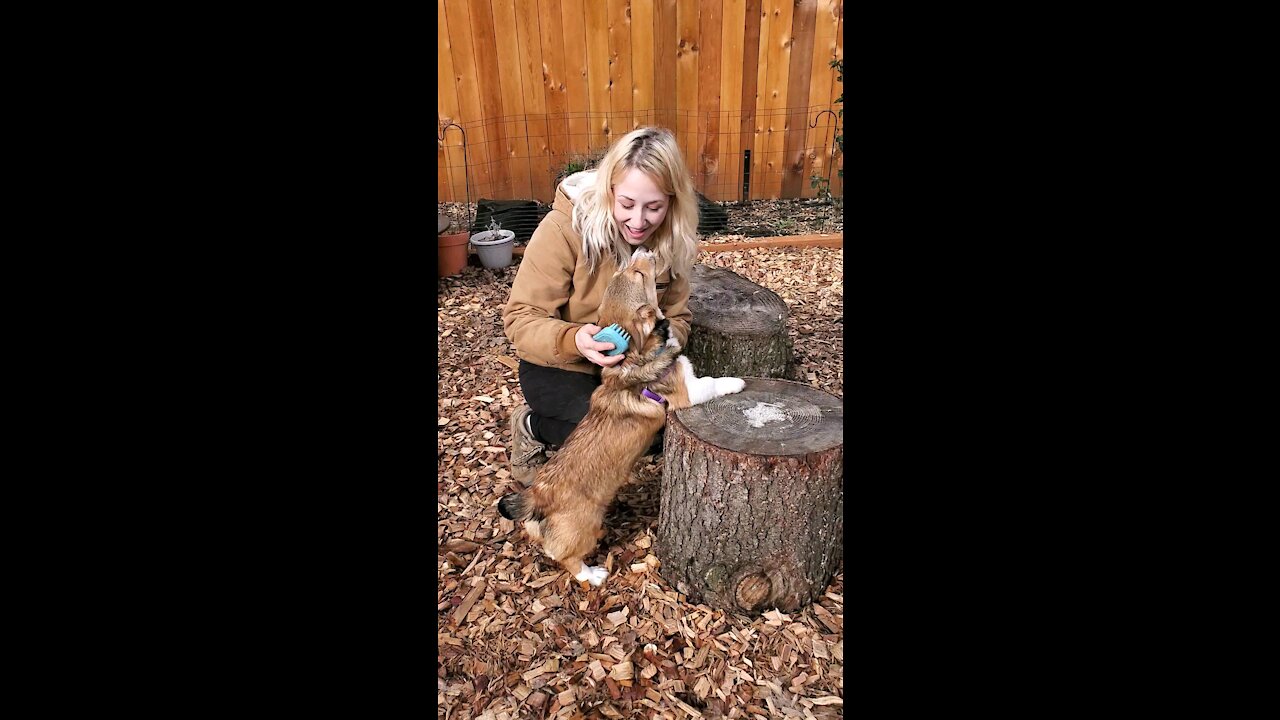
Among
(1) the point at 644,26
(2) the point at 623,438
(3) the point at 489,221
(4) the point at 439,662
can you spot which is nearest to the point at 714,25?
(1) the point at 644,26

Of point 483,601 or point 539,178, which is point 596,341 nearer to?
point 483,601

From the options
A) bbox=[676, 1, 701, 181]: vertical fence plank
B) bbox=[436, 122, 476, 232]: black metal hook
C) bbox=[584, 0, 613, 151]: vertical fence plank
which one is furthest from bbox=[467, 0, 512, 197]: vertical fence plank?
bbox=[676, 1, 701, 181]: vertical fence plank

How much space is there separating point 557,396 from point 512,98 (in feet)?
18.8

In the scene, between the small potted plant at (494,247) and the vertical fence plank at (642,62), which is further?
the vertical fence plank at (642,62)

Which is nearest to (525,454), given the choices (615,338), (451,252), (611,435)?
(611,435)

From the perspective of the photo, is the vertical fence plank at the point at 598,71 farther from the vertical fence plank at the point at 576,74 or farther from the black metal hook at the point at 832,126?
the black metal hook at the point at 832,126

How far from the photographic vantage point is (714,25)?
7.88 meters

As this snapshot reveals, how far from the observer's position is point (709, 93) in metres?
8.19

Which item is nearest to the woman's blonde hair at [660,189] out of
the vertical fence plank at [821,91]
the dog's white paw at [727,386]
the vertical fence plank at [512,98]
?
the dog's white paw at [727,386]

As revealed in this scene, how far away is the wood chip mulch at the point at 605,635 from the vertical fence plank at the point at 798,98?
19.1ft

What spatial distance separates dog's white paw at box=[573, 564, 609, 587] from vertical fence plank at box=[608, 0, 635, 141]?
21.3 ft

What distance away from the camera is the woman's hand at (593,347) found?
10.5 ft

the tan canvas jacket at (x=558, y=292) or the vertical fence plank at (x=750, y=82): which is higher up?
the vertical fence plank at (x=750, y=82)

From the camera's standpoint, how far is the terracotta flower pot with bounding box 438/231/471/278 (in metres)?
6.55
